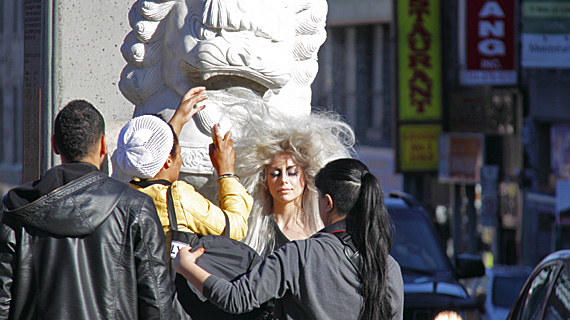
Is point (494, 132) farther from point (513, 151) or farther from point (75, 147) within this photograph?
point (75, 147)

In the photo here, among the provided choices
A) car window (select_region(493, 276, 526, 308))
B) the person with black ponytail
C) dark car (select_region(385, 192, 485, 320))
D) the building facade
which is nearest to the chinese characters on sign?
car window (select_region(493, 276, 526, 308))

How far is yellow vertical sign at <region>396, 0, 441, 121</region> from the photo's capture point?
1980 cm

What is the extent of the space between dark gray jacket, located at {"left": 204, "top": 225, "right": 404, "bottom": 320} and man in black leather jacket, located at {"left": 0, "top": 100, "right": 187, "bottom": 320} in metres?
0.25

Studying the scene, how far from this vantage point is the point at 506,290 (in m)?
10.4

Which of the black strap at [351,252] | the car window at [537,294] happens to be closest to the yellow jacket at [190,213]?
the black strap at [351,252]

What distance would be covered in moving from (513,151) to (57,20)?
55.3ft

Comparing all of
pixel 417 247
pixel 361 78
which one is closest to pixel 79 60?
pixel 417 247

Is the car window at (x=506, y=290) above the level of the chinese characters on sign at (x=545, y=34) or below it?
below

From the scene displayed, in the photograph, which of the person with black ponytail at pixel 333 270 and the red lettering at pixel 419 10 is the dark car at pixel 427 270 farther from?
the red lettering at pixel 419 10

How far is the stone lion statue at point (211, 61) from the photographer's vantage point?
4.22m

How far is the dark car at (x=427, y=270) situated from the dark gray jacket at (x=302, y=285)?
11.2 feet

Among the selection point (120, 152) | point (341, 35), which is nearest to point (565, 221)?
point (120, 152)

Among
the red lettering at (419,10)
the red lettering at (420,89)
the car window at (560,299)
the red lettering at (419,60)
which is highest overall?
the red lettering at (419,10)

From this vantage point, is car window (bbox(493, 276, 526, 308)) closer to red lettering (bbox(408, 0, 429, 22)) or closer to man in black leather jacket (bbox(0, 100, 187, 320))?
man in black leather jacket (bbox(0, 100, 187, 320))
